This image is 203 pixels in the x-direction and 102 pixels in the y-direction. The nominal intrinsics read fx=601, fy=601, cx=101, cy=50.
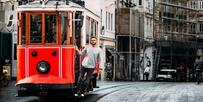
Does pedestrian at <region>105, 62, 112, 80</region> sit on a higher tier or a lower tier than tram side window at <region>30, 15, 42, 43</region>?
lower

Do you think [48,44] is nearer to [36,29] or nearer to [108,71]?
[36,29]

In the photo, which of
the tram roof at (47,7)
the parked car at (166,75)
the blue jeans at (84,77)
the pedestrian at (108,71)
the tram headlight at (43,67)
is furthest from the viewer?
the parked car at (166,75)

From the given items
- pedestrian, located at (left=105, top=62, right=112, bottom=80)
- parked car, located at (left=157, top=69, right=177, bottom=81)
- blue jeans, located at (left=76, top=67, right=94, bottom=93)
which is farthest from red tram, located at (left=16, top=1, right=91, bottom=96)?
parked car, located at (left=157, top=69, right=177, bottom=81)

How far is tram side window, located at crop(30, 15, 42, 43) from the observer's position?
17.4 meters

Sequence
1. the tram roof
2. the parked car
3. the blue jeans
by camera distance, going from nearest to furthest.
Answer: the tram roof, the blue jeans, the parked car

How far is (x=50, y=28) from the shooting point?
17.5 meters

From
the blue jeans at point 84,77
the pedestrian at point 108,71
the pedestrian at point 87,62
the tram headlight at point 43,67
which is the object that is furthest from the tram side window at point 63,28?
the pedestrian at point 108,71

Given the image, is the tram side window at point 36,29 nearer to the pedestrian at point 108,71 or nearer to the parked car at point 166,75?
the pedestrian at point 108,71

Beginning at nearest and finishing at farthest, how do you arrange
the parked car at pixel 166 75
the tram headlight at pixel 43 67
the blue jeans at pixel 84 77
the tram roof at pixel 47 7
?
1. the tram headlight at pixel 43 67
2. the tram roof at pixel 47 7
3. the blue jeans at pixel 84 77
4. the parked car at pixel 166 75

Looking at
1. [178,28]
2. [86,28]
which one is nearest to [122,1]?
[178,28]

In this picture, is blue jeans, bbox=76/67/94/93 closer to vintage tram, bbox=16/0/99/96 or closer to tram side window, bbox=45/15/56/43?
vintage tram, bbox=16/0/99/96

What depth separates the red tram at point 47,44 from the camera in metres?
17.2

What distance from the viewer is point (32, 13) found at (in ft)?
57.4

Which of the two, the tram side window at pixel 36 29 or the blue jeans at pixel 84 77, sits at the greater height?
the tram side window at pixel 36 29
